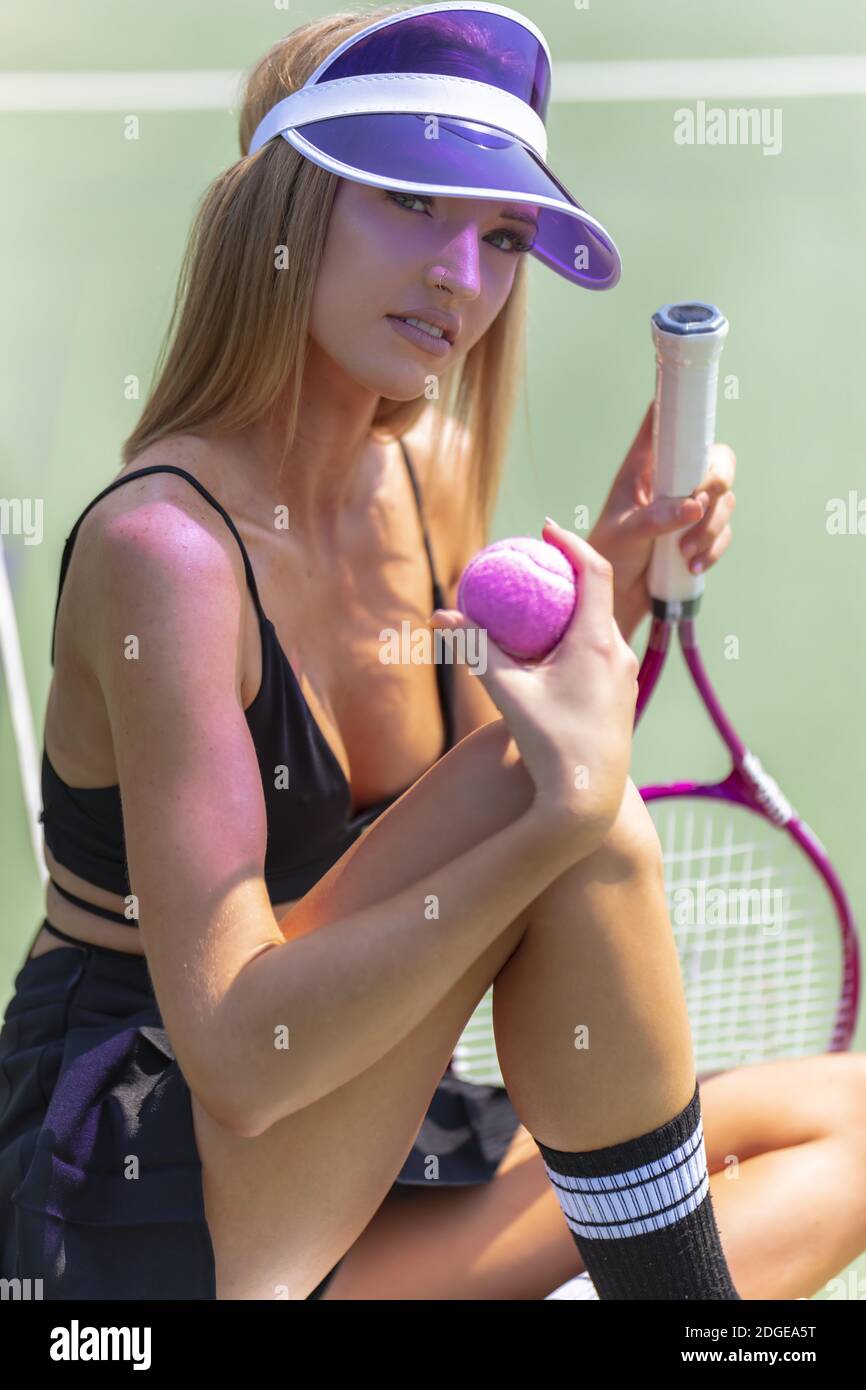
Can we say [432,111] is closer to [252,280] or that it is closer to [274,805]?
[252,280]

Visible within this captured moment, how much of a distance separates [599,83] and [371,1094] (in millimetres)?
1445

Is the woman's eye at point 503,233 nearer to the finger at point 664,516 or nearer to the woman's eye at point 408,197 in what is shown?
the woman's eye at point 408,197

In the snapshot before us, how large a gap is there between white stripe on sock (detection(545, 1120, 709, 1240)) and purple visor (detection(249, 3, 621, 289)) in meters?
0.63

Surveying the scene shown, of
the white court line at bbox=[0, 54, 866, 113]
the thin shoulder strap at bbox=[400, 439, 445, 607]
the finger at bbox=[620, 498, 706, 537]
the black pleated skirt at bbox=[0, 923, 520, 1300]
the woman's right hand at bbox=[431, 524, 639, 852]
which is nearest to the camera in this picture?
the woman's right hand at bbox=[431, 524, 639, 852]

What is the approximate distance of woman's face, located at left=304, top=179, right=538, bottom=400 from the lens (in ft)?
3.31

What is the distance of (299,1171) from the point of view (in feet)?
3.06

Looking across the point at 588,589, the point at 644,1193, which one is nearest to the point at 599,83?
the point at 588,589

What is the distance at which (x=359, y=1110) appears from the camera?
935mm

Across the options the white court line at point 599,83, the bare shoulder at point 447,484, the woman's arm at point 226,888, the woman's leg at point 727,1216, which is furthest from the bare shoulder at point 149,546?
the white court line at point 599,83

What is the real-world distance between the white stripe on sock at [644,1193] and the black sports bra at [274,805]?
0.31 m

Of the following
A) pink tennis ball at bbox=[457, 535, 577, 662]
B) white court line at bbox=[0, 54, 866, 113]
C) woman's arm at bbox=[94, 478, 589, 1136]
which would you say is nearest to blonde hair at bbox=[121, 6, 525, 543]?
woman's arm at bbox=[94, 478, 589, 1136]

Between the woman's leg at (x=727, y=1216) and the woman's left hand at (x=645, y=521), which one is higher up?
the woman's left hand at (x=645, y=521)

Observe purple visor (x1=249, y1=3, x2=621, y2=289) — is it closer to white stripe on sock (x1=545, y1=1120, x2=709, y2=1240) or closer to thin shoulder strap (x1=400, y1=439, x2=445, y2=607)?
thin shoulder strap (x1=400, y1=439, x2=445, y2=607)

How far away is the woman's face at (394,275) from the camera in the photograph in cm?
101
